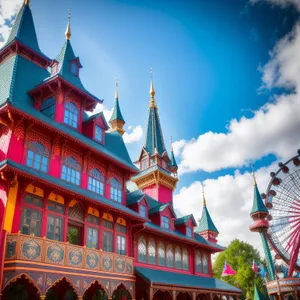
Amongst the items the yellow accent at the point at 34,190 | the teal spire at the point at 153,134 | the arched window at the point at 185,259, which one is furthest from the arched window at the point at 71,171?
the teal spire at the point at 153,134

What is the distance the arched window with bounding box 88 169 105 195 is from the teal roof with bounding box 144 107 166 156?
2169cm

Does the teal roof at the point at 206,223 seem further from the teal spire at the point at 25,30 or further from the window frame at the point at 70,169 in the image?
the teal spire at the point at 25,30

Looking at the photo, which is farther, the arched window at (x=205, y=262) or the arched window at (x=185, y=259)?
the arched window at (x=205, y=262)

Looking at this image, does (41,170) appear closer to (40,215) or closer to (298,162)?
(40,215)

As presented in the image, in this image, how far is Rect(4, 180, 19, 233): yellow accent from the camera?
16.6 m

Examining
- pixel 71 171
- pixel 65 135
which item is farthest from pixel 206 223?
pixel 65 135

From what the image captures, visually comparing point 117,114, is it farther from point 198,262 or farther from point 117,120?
point 198,262

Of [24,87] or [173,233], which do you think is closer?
[24,87]

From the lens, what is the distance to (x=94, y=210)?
22.4 metres

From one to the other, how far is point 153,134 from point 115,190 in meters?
24.3

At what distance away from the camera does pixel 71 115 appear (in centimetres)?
2380

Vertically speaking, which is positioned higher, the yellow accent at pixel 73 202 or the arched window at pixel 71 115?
the arched window at pixel 71 115

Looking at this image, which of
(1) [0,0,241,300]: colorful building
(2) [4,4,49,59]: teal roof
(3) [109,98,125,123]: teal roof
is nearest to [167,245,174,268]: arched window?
→ (1) [0,0,241,300]: colorful building

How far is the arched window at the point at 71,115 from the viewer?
23406 mm
